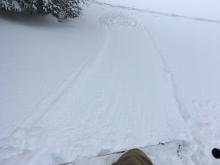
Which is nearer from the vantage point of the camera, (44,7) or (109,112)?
(109,112)

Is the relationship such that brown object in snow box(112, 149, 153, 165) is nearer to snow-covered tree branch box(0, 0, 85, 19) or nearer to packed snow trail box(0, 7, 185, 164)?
packed snow trail box(0, 7, 185, 164)

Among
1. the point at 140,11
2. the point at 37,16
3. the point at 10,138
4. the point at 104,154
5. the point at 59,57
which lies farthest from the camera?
the point at 140,11

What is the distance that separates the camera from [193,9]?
1723 cm

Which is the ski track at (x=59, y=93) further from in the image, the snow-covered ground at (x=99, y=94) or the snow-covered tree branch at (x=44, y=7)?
the snow-covered tree branch at (x=44, y=7)

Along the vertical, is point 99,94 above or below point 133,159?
below

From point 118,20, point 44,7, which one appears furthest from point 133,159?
point 118,20

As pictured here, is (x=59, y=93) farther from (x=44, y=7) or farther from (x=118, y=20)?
(x=118, y=20)

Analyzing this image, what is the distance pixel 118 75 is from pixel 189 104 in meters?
1.78

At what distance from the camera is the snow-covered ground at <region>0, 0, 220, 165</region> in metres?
4.28

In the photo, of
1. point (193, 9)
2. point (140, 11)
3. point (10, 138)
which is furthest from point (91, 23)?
point (193, 9)

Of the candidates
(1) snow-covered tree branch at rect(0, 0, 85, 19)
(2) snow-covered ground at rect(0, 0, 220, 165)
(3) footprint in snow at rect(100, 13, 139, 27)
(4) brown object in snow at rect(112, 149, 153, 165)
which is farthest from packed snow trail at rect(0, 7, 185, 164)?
(3) footprint in snow at rect(100, 13, 139, 27)

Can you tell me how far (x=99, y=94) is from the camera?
5.69 metres

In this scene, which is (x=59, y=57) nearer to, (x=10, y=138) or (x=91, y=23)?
(x=10, y=138)

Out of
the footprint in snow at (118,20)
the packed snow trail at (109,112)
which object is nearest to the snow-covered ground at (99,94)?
the packed snow trail at (109,112)
